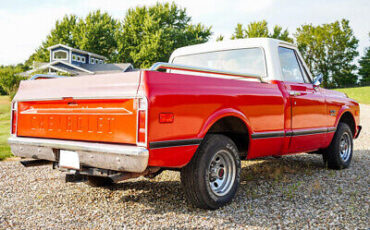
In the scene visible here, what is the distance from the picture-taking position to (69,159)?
331cm

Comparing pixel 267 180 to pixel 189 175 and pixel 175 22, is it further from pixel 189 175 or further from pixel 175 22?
pixel 175 22

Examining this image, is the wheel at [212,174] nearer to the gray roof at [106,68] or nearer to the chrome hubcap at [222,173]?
the chrome hubcap at [222,173]

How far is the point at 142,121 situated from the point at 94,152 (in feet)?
1.88

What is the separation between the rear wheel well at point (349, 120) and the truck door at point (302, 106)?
113 cm

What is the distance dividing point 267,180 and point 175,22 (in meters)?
50.1

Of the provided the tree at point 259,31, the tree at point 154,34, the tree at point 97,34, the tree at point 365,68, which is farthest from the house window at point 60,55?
the tree at point 365,68

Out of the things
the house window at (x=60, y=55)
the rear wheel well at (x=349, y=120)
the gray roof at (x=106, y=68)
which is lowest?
the rear wheel well at (x=349, y=120)

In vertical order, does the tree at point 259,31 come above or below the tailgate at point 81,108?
above

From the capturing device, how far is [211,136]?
3.59 metres

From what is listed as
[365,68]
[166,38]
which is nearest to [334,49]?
[365,68]

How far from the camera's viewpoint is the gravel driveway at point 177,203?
3.31 metres

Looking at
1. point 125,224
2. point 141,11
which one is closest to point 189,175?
point 125,224

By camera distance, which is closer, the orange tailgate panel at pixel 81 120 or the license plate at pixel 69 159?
the orange tailgate panel at pixel 81 120

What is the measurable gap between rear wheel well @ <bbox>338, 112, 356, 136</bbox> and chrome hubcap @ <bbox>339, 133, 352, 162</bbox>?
12.0 inches
